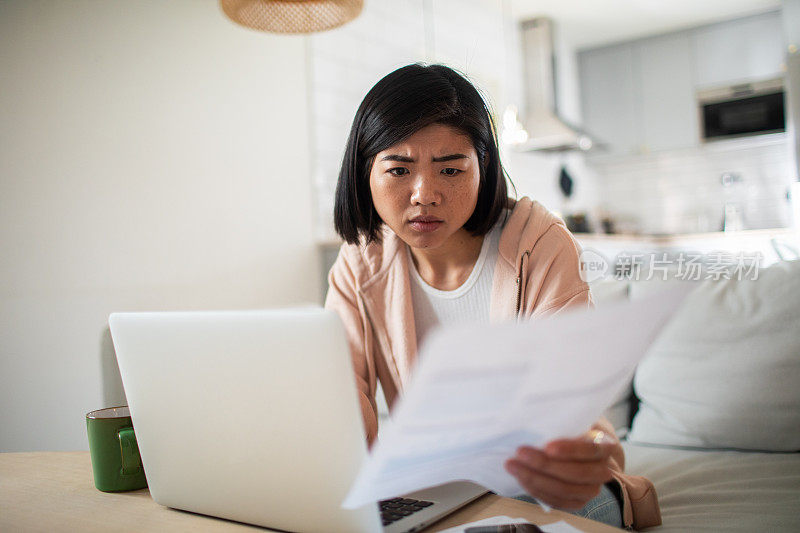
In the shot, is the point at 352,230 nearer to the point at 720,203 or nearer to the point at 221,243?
the point at 221,243

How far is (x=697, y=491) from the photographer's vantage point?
1.15 meters

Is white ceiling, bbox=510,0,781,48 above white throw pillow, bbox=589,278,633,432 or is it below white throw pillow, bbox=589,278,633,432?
above

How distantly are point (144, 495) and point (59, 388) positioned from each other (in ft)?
4.21

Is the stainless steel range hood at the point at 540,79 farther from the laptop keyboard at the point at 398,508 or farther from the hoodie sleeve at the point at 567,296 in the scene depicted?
the laptop keyboard at the point at 398,508

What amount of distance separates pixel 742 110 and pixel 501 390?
5.27m

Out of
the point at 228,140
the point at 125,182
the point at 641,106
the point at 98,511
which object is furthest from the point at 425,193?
the point at 641,106

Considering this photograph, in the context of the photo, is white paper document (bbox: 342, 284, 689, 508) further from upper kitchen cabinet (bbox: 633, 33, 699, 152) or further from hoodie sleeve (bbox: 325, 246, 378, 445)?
upper kitchen cabinet (bbox: 633, 33, 699, 152)

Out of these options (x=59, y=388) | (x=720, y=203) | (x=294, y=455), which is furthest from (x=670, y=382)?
(x=720, y=203)

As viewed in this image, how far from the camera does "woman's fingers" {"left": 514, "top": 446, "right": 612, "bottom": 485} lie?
Answer: 22.5 inches

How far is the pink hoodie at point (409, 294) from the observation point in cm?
98

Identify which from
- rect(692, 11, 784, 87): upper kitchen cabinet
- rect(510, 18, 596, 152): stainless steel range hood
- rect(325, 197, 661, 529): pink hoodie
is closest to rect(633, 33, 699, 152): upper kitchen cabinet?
rect(692, 11, 784, 87): upper kitchen cabinet

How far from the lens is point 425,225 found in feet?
3.22

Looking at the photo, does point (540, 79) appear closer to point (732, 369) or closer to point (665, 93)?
point (665, 93)

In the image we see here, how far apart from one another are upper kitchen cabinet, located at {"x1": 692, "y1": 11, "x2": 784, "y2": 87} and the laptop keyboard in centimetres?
522
